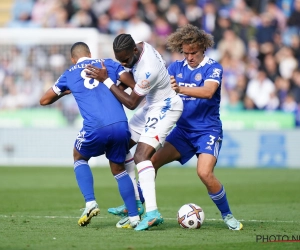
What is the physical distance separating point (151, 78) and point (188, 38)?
35.0 inches

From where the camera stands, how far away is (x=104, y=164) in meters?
21.3

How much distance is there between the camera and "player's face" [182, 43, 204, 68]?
9.02 m

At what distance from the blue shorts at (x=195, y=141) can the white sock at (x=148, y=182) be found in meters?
0.86

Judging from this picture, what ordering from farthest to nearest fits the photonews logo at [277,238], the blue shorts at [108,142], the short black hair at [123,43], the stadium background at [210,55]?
the stadium background at [210,55]
the blue shorts at [108,142]
the short black hair at [123,43]
the photonews logo at [277,238]

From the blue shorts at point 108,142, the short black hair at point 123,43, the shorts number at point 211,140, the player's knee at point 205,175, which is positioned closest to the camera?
the short black hair at point 123,43

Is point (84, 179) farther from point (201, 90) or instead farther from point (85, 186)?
point (201, 90)

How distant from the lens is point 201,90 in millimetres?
8586

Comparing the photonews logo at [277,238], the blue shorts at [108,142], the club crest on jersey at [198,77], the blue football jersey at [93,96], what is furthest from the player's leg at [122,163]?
the photonews logo at [277,238]

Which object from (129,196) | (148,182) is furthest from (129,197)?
(148,182)

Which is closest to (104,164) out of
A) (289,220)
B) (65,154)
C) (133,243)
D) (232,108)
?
(65,154)

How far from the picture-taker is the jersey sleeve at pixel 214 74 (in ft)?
29.0

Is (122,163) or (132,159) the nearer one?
(122,163)

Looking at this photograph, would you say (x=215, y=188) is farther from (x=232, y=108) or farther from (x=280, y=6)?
(x=280, y=6)

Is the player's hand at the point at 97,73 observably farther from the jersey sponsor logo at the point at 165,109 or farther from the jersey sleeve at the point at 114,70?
the jersey sponsor logo at the point at 165,109
